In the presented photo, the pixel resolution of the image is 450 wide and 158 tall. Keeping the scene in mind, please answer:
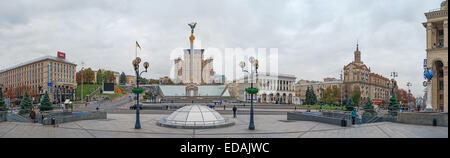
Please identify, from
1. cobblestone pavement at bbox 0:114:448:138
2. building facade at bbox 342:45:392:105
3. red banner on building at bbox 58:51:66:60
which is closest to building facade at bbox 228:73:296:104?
building facade at bbox 342:45:392:105

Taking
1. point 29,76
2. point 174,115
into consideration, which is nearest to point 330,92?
point 174,115

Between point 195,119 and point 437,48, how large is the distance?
3733 cm

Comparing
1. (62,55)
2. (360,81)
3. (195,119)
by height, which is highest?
(62,55)

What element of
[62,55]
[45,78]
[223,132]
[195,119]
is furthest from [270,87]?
[223,132]

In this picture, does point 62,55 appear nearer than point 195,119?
No

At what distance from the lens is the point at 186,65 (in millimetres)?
104500

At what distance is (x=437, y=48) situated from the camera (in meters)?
35.9

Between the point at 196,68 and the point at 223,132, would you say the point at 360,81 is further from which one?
the point at 223,132

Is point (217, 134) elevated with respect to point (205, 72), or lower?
lower

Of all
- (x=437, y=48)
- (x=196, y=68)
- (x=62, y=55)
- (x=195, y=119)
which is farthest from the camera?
(x=196, y=68)
